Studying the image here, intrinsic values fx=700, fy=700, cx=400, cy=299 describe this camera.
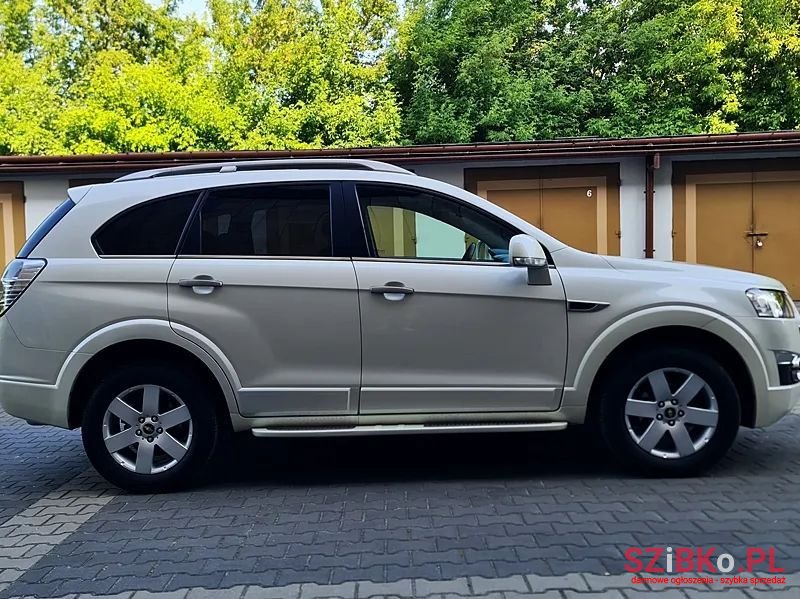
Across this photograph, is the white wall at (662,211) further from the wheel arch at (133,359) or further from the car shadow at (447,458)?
the wheel arch at (133,359)

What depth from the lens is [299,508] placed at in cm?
403

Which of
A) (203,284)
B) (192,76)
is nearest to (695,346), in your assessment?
(203,284)

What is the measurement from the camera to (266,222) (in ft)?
14.3

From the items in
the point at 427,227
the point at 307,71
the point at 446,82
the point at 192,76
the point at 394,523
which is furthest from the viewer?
the point at 192,76

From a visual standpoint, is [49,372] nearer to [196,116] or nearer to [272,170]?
[272,170]

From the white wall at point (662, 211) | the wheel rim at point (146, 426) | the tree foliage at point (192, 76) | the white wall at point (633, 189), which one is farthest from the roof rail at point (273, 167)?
the tree foliage at point (192, 76)

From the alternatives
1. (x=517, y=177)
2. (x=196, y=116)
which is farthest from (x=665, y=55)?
(x=196, y=116)

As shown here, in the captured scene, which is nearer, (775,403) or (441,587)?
(441,587)

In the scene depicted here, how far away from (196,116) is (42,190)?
9799 millimetres

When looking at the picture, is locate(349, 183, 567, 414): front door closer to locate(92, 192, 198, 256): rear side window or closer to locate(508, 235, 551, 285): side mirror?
locate(508, 235, 551, 285): side mirror

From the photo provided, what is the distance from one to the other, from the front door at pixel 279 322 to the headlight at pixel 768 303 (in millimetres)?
2446

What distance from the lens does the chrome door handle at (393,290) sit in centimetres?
421

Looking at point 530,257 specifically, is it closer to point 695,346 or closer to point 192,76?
point 695,346

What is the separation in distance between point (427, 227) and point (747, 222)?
9312 millimetres
